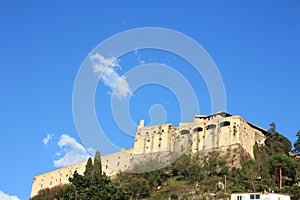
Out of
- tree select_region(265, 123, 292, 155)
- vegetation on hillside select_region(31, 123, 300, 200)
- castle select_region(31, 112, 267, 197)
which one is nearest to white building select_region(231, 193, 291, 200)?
vegetation on hillside select_region(31, 123, 300, 200)

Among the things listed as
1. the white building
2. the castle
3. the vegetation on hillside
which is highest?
the castle

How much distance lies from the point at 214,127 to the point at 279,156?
11.0 metres

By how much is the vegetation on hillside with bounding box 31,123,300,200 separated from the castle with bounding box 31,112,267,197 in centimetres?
125

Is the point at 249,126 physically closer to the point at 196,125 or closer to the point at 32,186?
the point at 196,125

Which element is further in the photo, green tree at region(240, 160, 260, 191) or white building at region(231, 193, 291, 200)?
green tree at region(240, 160, 260, 191)

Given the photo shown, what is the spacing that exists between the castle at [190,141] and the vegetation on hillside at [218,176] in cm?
125

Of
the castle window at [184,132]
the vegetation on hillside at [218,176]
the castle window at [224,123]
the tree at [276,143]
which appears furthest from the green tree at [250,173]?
the castle window at [184,132]

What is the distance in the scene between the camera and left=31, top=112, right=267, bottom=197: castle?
6356 cm

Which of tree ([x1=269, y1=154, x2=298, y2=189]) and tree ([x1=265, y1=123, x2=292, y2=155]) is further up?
tree ([x1=265, y1=123, x2=292, y2=155])

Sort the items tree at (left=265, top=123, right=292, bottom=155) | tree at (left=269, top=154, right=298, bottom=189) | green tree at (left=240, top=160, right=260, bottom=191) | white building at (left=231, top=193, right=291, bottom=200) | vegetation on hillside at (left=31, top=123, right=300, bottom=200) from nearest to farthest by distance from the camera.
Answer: white building at (left=231, top=193, right=291, bottom=200) < vegetation on hillside at (left=31, top=123, right=300, bottom=200) < green tree at (left=240, top=160, right=260, bottom=191) < tree at (left=269, top=154, right=298, bottom=189) < tree at (left=265, top=123, right=292, bottom=155)

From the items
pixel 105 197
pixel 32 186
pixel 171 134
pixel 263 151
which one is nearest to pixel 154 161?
pixel 171 134

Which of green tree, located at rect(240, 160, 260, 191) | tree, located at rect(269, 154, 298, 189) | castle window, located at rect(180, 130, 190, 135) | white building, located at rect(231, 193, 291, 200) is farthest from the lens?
castle window, located at rect(180, 130, 190, 135)

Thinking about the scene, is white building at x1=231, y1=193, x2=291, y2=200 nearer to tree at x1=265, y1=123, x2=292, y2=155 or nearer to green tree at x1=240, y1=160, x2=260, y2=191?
green tree at x1=240, y1=160, x2=260, y2=191

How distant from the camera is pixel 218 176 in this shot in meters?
57.3
